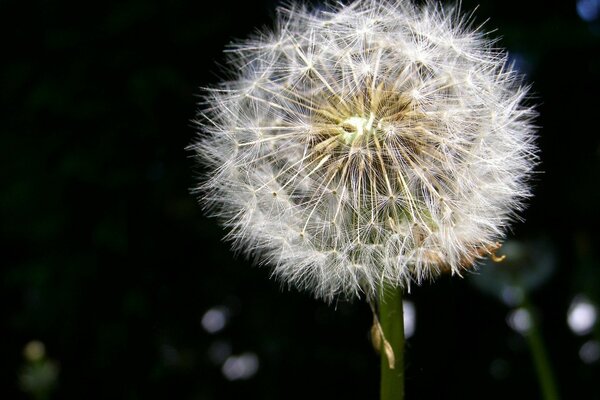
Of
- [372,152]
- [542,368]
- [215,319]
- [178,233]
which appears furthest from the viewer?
[215,319]

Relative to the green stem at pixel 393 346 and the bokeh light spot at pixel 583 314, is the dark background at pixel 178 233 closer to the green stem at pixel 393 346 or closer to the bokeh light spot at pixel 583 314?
the bokeh light spot at pixel 583 314

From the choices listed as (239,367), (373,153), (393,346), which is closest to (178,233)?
(239,367)

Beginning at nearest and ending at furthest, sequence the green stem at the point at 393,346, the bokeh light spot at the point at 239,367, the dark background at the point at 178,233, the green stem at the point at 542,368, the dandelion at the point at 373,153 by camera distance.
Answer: the green stem at the point at 393,346 → the dandelion at the point at 373,153 → the green stem at the point at 542,368 → the dark background at the point at 178,233 → the bokeh light spot at the point at 239,367

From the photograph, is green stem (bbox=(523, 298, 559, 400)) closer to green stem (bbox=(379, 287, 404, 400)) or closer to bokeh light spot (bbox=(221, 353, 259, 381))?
green stem (bbox=(379, 287, 404, 400))

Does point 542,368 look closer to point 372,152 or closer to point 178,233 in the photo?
point 372,152

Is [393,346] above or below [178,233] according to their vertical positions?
below

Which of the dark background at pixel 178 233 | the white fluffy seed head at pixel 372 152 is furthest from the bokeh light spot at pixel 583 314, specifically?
the white fluffy seed head at pixel 372 152

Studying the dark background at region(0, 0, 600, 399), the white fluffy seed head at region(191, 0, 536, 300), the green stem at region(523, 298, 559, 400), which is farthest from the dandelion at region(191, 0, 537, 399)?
the dark background at region(0, 0, 600, 399)
